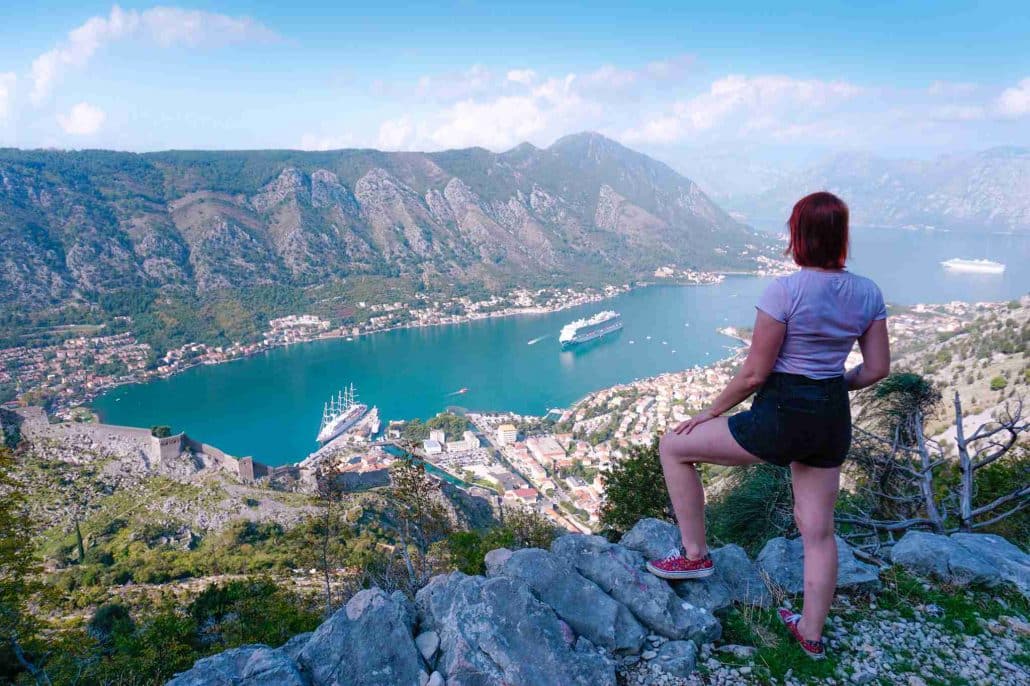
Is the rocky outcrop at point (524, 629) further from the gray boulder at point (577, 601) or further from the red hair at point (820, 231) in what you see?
the red hair at point (820, 231)

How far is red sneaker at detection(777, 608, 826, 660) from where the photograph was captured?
213cm

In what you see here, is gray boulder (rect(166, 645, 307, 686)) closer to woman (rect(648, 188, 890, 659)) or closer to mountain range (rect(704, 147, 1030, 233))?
woman (rect(648, 188, 890, 659))

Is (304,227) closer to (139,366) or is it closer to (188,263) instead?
(188,263)

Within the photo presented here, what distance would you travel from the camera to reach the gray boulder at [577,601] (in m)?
2.33

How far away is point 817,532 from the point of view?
202cm

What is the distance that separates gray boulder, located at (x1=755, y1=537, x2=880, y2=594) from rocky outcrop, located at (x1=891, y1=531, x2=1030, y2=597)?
0.27 meters

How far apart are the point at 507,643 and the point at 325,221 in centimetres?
9330

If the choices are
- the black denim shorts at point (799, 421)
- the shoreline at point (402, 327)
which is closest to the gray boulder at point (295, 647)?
the black denim shorts at point (799, 421)

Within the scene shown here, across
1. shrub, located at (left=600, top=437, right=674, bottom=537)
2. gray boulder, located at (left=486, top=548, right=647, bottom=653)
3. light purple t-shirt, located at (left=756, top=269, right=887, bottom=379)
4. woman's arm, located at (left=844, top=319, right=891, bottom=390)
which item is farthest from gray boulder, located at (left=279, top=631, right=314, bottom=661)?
shrub, located at (left=600, top=437, right=674, bottom=537)

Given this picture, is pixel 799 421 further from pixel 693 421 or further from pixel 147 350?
pixel 147 350

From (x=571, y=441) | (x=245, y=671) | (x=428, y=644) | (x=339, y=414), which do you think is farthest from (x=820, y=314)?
(x=339, y=414)

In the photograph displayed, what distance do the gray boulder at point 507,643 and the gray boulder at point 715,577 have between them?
1.96ft

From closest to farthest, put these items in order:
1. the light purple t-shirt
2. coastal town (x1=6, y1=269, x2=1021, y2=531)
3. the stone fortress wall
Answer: the light purple t-shirt
the stone fortress wall
coastal town (x1=6, y1=269, x2=1021, y2=531)

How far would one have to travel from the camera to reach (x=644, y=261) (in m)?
99.1
